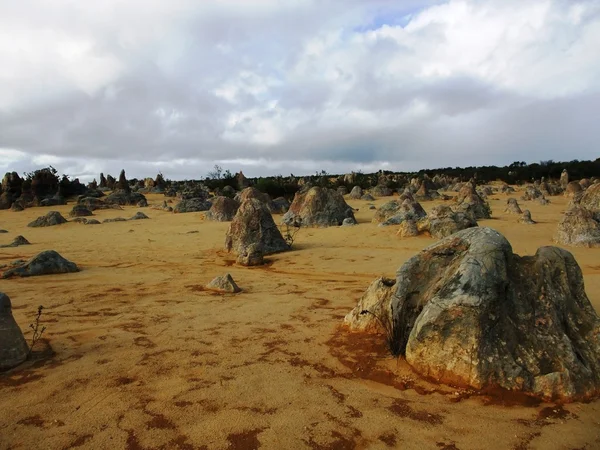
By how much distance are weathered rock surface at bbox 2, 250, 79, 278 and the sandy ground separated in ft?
2.36

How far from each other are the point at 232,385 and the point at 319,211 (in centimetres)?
1284

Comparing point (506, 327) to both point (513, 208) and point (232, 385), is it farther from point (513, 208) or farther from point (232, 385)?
point (513, 208)

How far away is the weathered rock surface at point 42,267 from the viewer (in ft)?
26.7

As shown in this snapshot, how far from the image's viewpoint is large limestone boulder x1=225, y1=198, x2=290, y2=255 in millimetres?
11320

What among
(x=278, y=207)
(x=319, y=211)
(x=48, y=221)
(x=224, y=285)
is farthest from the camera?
(x=278, y=207)

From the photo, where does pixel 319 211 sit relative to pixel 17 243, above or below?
above

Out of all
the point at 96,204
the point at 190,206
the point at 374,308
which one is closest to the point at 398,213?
the point at 374,308

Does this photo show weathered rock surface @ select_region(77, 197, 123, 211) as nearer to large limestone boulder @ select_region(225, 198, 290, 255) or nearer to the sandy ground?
large limestone boulder @ select_region(225, 198, 290, 255)

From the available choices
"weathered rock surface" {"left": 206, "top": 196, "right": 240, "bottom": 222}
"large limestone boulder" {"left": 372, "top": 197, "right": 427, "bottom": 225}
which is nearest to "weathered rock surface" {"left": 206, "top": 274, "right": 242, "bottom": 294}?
"large limestone boulder" {"left": 372, "top": 197, "right": 427, "bottom": 225}

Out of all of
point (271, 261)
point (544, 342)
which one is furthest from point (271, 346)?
point (271, 261)

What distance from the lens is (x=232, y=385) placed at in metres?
3.52

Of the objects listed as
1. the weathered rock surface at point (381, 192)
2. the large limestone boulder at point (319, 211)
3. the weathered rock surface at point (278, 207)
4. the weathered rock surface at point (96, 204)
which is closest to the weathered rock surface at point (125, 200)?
the weathered rock surface at point (96, 204)

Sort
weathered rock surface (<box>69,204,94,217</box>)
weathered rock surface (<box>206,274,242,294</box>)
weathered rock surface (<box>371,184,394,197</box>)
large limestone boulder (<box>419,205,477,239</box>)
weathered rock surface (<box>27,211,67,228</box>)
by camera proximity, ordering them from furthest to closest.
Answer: weathered rock surface (<box>371,184,394,197</box>), weathered rock surface (<box>69,204,94,217</box>), weathered rock surface (<box>27,211,67,228</box>), large limestone boulder (<box>419,205,477,239</box>), weathered rock surface (<box>206,274,242,294</box>)

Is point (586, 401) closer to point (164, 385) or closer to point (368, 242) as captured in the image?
point (164, 385)
